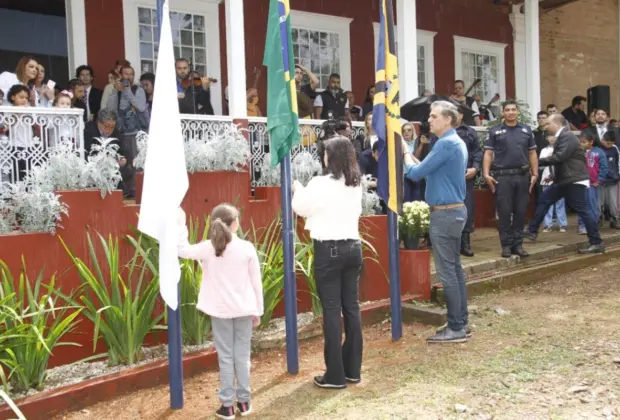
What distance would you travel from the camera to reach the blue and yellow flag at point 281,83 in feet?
16.1

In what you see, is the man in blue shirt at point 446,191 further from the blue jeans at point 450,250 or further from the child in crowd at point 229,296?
the child in crowd at point 229,296

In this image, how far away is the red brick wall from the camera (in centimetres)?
1658

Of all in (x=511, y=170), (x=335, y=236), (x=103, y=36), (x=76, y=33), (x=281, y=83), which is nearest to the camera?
(x=335, y=236)

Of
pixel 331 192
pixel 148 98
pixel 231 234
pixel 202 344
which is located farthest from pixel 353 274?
pixel 148 98

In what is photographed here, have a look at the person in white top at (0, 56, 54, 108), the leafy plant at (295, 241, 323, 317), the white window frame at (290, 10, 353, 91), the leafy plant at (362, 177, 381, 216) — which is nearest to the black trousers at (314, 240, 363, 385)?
the leafy plant at (295, 241, 323, 317)

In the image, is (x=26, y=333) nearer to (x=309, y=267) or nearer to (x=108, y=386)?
(x=108, y=386)

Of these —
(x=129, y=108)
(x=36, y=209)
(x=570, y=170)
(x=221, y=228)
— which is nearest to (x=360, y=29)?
(x=570, y=170)

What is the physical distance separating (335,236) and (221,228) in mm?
845

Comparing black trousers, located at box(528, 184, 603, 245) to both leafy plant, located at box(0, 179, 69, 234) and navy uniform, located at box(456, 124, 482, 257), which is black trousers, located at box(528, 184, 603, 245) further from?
leafy plant, located at box(0, 179, 69, 234)

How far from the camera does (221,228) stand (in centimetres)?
416

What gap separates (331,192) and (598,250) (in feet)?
19.1

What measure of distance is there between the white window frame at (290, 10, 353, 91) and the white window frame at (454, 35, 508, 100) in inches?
121

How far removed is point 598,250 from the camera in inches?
350

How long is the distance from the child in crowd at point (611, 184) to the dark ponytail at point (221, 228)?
846cm
